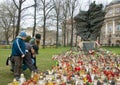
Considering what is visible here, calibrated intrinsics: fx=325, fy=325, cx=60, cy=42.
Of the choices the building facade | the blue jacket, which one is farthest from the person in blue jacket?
the building facade

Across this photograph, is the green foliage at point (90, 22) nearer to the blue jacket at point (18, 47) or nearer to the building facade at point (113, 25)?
the blue jacket at point (18, 47)

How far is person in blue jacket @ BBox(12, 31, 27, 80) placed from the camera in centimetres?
1061

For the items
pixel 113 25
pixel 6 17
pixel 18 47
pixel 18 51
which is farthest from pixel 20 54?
pixel 113 25

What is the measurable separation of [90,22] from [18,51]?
47.0 ft

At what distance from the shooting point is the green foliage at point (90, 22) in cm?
2439

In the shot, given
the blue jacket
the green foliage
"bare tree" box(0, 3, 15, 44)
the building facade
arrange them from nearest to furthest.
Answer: the blue jacket
the green foliage
"bare tree" box(0, 3, 15, 44)
the building facade

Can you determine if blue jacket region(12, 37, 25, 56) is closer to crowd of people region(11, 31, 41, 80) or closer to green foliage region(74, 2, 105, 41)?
crowd of people region(11, 31, 41, 80)

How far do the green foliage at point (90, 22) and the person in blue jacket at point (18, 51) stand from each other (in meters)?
13.8

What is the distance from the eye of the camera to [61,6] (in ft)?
188

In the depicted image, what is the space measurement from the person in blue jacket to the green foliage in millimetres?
13845

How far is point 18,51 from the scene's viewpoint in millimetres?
10688

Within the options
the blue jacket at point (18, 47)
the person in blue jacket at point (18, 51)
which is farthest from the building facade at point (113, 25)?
the blue jacket at point (18, 47)

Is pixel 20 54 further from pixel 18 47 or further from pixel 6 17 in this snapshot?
pixel 6 17

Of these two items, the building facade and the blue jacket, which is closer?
the blue jacket
